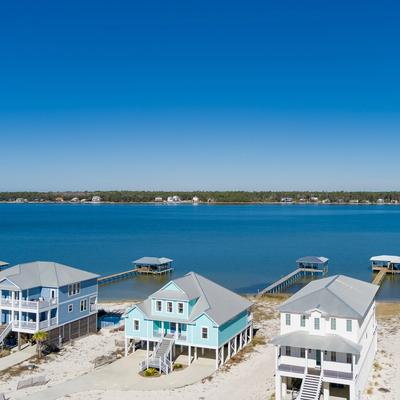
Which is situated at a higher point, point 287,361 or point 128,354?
point 287,361

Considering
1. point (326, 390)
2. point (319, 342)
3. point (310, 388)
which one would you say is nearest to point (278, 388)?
point (310, 388)

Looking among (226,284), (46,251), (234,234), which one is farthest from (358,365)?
(234,234)

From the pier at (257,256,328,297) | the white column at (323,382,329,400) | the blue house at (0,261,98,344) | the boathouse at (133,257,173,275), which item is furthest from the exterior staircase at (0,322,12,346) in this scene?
the pier at (257,256,328,297)

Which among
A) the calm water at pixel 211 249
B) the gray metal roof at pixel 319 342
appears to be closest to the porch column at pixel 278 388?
the gray metal roof at pixel 319 342

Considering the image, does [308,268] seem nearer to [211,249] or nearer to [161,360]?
[211,249]

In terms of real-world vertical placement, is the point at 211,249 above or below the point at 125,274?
above

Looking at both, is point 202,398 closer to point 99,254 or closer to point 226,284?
point 226,284
